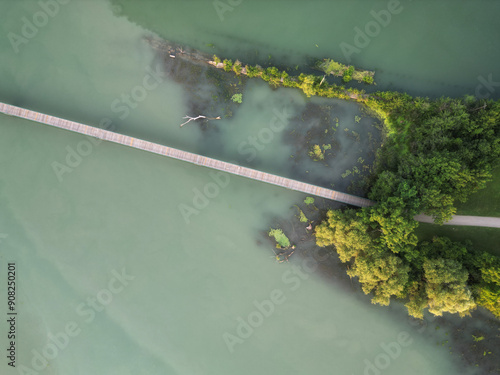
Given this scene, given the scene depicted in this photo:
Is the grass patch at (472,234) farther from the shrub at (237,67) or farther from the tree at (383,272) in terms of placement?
the shrub at (237,67)

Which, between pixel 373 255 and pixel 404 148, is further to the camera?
pixel 404 148

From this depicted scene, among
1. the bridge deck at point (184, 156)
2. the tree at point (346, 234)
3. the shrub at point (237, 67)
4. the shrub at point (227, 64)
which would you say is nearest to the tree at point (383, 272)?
the tree at point (346, 234)

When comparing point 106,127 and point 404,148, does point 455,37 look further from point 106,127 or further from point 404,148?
point 106,127

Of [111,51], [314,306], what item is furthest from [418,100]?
[111,51]

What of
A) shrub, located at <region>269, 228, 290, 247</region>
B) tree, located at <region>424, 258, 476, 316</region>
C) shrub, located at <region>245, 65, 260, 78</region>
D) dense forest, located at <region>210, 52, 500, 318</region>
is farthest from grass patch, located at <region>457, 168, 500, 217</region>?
shrub, located at <region>245, 65, 260, 78</region>

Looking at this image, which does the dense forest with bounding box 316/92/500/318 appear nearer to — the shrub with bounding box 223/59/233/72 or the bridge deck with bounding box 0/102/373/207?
the bridge deck with bounding box 0/102/373/207

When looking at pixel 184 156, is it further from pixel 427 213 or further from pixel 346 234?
pixel 427 213
